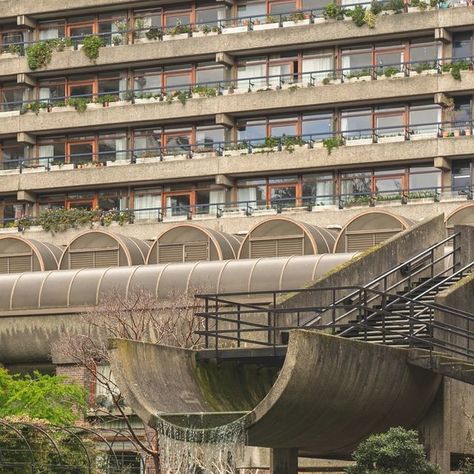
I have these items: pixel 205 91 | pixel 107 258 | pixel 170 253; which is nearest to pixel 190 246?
pixel 170 253

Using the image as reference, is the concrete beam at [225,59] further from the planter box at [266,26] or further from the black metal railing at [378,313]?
the black metal railing at [378,313]

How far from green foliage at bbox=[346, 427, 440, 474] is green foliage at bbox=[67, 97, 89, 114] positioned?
51.3 metres

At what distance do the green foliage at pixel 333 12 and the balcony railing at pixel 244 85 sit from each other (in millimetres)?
2404

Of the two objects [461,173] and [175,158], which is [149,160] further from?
[461,173]

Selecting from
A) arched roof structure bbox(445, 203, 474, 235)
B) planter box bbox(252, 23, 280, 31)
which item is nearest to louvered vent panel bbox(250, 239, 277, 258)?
arched roof structure bbox(445, 203, 474, 235)

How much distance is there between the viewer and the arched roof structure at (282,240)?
220ft

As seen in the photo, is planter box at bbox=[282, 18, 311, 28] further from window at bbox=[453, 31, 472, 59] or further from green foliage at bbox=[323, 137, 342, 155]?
window at bbox=[453, 31, 472, 59]

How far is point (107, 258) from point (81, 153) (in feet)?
53.9

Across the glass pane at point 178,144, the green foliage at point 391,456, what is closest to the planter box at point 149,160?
the glass pane at point 178,144

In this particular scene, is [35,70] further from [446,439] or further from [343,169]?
[446,439]

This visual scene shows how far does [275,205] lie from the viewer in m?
79.1

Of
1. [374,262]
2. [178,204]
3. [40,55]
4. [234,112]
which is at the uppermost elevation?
[40,55]

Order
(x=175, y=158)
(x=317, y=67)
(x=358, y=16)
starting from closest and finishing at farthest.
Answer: (x=358, y=16), (x=317, y=67), (x=175, y=158)

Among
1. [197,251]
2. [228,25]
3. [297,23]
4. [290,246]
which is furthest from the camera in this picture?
[228,25]
